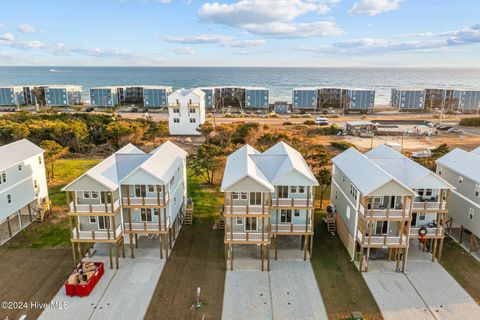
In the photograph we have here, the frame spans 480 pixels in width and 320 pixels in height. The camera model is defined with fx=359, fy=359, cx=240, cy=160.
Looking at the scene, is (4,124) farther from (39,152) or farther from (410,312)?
(410,312)

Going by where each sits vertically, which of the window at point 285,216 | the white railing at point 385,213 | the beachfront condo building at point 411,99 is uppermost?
the beachfront condo building at point 411,99

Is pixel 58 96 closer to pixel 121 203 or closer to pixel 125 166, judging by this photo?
pixel 125 166

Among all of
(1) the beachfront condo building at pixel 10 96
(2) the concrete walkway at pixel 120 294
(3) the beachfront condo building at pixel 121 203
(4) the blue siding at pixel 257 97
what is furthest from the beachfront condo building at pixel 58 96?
(2) the concrete walkway at pixel 120 294

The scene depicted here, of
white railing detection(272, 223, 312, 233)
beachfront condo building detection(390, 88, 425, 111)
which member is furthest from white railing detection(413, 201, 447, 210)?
beachfront condo building detection(390, 88, 425, 111)

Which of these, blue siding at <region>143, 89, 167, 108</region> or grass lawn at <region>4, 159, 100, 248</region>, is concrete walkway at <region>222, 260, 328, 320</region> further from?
blue siding at <region>143, 89, 167, 108</region>

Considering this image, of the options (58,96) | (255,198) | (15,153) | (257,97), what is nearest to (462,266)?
(255,198)

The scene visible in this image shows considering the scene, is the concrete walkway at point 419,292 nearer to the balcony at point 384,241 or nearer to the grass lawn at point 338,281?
the grass lawn at point 338,281

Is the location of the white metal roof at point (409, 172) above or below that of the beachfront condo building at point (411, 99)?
below
